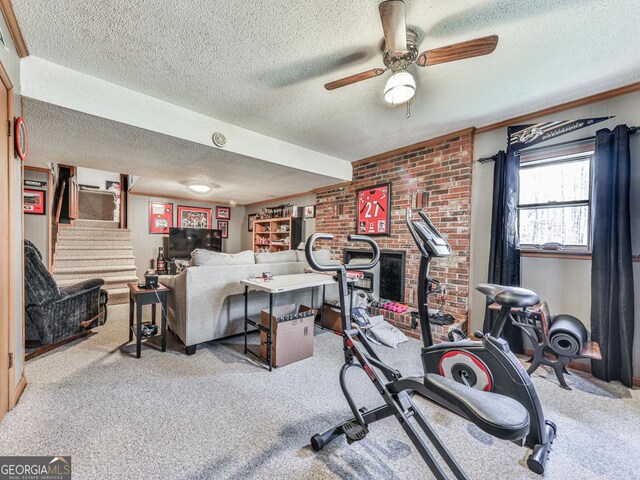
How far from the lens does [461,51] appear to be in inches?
59.2

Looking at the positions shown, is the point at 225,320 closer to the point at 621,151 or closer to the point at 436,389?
the point at 436,389

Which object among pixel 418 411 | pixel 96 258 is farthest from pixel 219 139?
pixel 96 258

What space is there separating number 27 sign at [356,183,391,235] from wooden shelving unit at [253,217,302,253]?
1656 mm

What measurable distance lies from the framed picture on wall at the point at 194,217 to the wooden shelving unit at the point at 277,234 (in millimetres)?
1391

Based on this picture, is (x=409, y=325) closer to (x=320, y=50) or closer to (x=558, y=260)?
(x=558, y=260)

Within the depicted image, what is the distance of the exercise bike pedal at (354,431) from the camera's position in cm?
141

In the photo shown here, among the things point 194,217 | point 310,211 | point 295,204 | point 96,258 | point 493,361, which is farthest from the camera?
point 194,217

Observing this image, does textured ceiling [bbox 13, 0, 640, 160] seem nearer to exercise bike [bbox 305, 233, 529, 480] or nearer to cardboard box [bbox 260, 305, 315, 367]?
exercise bike [bbox 305, 233, 529, 480]

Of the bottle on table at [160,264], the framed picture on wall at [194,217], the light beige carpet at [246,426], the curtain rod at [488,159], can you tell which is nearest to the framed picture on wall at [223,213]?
the framed picture on wall at [194,217]

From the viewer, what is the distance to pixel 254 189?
205 inches

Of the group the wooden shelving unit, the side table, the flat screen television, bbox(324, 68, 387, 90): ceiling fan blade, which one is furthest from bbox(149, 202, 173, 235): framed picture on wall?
bbox(324, 68, 387, 90): ceiling fan blade

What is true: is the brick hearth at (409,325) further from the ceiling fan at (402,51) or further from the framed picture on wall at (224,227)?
the framed picture on wall at (224,227)

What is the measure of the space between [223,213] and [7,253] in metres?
5.87

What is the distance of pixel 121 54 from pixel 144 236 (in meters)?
5.28
